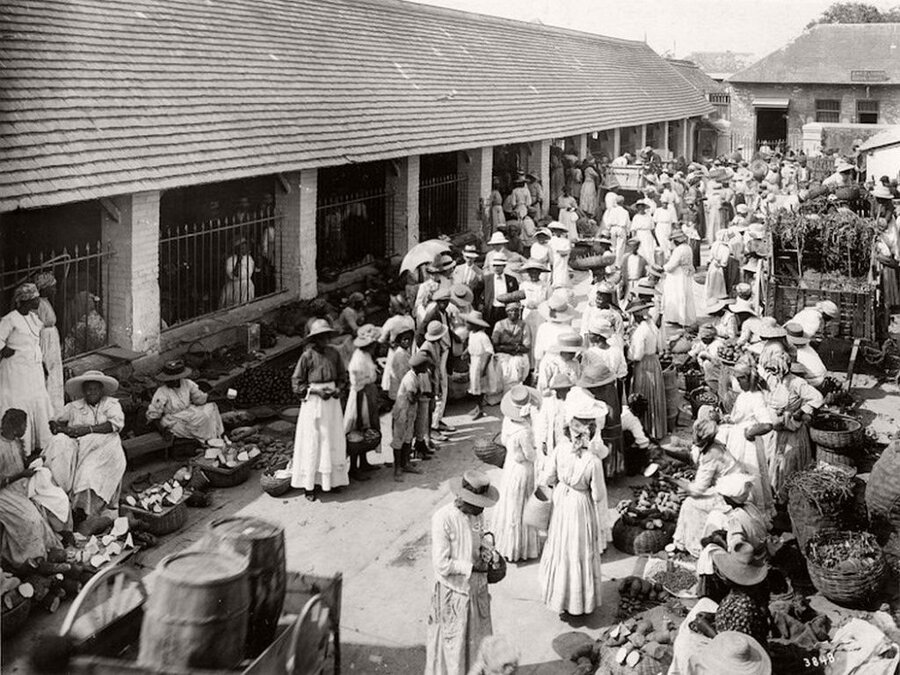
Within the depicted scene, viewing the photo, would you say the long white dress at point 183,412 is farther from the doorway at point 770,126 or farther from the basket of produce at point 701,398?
the doorway at point 770,126

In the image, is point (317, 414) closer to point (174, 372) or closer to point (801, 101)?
point (174, 372)

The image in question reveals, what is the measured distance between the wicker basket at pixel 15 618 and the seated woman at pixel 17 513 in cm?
51

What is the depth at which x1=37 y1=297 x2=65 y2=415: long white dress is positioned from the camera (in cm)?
1024

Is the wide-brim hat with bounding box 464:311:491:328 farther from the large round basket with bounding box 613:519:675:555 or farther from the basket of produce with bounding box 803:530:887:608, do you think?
the basket of produce with bounding box 803:530:887:608

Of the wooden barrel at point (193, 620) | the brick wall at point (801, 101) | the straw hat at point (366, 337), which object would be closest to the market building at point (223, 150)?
the straw hat at point (366, 337)

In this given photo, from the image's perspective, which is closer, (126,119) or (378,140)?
(126,119)

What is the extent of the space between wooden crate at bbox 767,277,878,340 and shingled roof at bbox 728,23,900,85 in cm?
3258

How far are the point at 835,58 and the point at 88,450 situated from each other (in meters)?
43.1

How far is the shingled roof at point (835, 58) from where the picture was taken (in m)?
42.5

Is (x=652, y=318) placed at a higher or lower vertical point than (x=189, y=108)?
lower

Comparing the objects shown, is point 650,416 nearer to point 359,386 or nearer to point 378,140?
point 359,386

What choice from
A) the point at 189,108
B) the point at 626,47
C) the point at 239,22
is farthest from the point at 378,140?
the point at 626,47

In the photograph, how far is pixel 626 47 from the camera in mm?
41656

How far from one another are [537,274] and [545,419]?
17.4 ft
